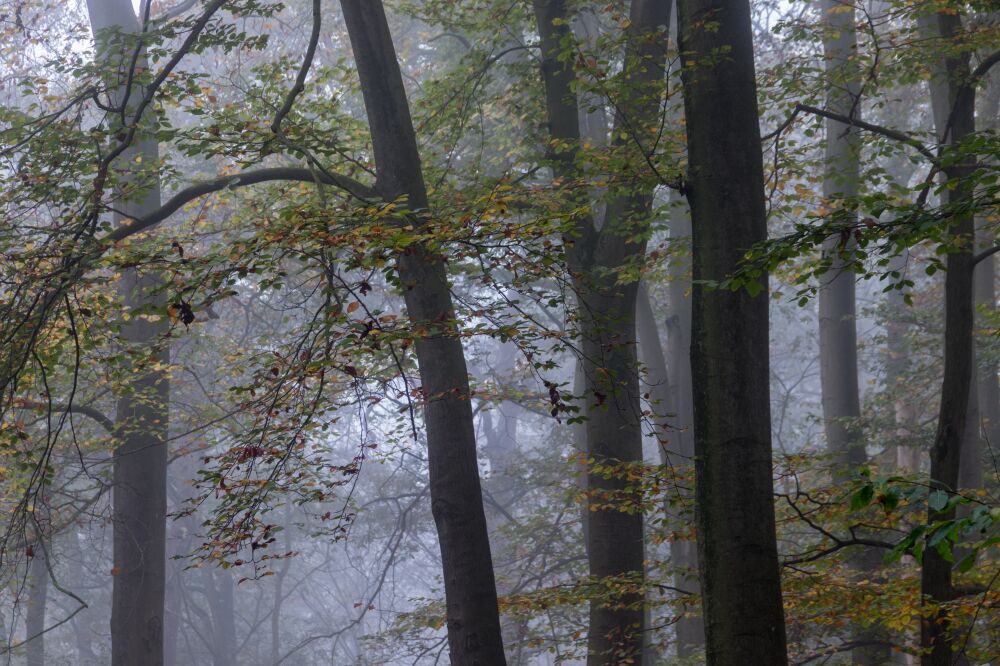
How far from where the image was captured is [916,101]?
16.7m

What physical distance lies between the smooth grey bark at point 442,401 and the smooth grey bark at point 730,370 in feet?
6.75

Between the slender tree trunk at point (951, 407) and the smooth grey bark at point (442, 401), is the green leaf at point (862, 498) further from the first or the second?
the smooth grey bark at point (442, 401)

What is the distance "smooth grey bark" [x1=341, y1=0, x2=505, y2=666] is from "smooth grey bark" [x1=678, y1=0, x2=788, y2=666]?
2.06 metres

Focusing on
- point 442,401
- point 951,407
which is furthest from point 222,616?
point 951,407

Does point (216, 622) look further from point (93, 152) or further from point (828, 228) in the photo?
point (828, 228)

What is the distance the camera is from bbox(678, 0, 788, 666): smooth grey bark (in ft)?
13.9

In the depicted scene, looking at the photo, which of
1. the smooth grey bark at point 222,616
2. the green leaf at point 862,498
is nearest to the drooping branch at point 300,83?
the green leaf at point 862,498

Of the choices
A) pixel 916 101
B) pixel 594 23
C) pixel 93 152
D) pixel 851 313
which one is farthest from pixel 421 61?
pixel 93 152

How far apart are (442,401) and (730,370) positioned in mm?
2725

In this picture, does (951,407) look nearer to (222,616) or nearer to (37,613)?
(37,613)

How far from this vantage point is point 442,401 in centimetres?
666

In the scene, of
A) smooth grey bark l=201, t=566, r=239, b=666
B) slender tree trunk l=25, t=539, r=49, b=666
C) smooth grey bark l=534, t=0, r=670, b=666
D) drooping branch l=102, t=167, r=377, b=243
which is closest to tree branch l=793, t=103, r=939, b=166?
smooth grey bark l=534, t=0, r=670, b=666

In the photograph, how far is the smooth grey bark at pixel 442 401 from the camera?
6.39 meters

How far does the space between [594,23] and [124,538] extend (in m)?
10.5
